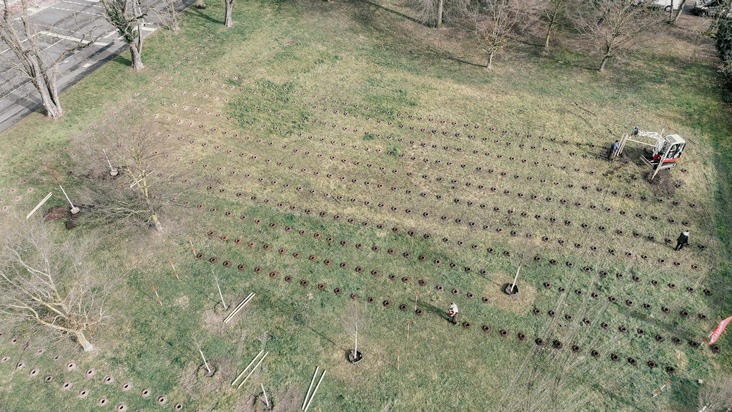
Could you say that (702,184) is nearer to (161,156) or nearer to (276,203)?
(276,203)

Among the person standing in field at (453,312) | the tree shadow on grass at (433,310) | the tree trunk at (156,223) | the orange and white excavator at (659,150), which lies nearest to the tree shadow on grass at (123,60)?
the tree trunk at (156,223)

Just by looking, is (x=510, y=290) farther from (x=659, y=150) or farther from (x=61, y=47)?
(x=61, y=47)

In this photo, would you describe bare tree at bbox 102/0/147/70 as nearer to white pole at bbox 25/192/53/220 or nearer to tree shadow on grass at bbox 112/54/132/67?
tree shadow on grass at bbox 112/54/132/67

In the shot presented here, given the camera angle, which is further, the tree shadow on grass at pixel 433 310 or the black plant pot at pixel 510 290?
the black plant pot at pixel 510 290

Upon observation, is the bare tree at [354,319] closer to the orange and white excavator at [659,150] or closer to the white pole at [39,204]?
the white pole at [39,204]

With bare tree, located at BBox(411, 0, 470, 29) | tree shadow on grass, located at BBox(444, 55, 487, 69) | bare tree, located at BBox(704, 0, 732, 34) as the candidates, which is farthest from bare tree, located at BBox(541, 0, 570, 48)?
bare tree, located at BBox(704, 0, 732, 34)

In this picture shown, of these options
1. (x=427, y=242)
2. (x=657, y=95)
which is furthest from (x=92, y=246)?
(x=657, y=95)
